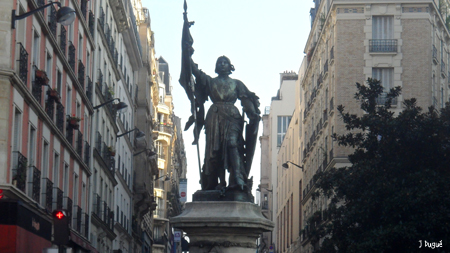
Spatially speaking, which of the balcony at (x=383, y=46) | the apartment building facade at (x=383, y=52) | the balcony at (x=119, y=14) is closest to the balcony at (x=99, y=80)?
the balcony at (x=119, y=14)

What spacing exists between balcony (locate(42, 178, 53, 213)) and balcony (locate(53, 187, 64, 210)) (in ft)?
4.06

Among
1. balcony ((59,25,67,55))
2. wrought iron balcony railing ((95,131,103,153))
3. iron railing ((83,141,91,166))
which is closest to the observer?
balcony ((59,25,67,55))

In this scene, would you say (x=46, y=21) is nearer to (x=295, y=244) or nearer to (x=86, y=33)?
(x=86, y=33)

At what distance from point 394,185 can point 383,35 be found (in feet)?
89.9

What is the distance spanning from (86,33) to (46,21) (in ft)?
37.1

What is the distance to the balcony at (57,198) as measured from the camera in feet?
120

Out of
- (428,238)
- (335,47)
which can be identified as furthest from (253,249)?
(335,47)

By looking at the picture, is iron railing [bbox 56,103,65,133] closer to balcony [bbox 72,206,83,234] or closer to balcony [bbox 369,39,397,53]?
balcony [bbox 72,206,83,234]

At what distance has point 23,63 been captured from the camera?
2969 centimetres

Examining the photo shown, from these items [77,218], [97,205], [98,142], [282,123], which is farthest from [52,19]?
[282,123]

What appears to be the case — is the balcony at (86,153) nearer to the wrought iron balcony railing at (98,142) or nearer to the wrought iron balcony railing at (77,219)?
the wrought iron balcony railing at (98,142)

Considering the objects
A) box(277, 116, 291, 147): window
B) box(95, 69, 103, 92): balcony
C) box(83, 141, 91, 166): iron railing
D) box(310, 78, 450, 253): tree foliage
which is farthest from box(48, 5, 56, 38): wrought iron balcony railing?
box(277, 116, 291, 147): window

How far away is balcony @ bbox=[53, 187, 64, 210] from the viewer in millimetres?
36594

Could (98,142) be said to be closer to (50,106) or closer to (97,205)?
(97,205)
